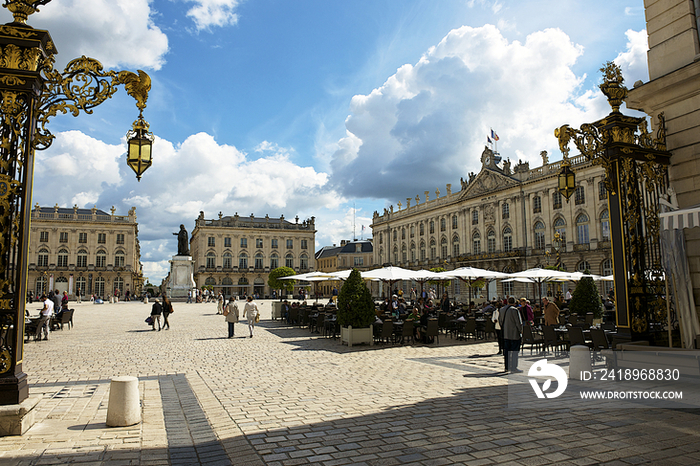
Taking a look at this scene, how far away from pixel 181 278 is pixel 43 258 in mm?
33392

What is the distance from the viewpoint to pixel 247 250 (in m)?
79.2

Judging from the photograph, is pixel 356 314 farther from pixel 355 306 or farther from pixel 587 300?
pixel 587 300

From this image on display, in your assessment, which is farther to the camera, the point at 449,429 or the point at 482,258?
the point at 482,258

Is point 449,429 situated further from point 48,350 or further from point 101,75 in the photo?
point 48,350

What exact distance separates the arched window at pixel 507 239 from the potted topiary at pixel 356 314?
3859 centimetres

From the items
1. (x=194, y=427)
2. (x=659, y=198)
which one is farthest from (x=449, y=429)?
(x=659, y=198)

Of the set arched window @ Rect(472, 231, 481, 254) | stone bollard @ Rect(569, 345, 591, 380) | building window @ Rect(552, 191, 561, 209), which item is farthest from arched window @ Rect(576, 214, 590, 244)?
stone bollard @ Rect(569, 345, 591, 380)

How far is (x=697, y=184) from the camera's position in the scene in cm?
742

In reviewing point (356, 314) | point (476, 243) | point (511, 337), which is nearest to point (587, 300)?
point (356, 314)

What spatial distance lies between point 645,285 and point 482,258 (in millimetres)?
44263

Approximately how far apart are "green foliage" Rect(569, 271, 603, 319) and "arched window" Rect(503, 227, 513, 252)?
31293mm

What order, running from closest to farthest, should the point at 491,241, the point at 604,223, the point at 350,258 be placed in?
the point at 604,223 → the point at 491,241 → the point at 350,258

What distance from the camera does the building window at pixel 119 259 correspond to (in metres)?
67.2

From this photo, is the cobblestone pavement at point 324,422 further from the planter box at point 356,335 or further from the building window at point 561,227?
the building window at point 561,227
